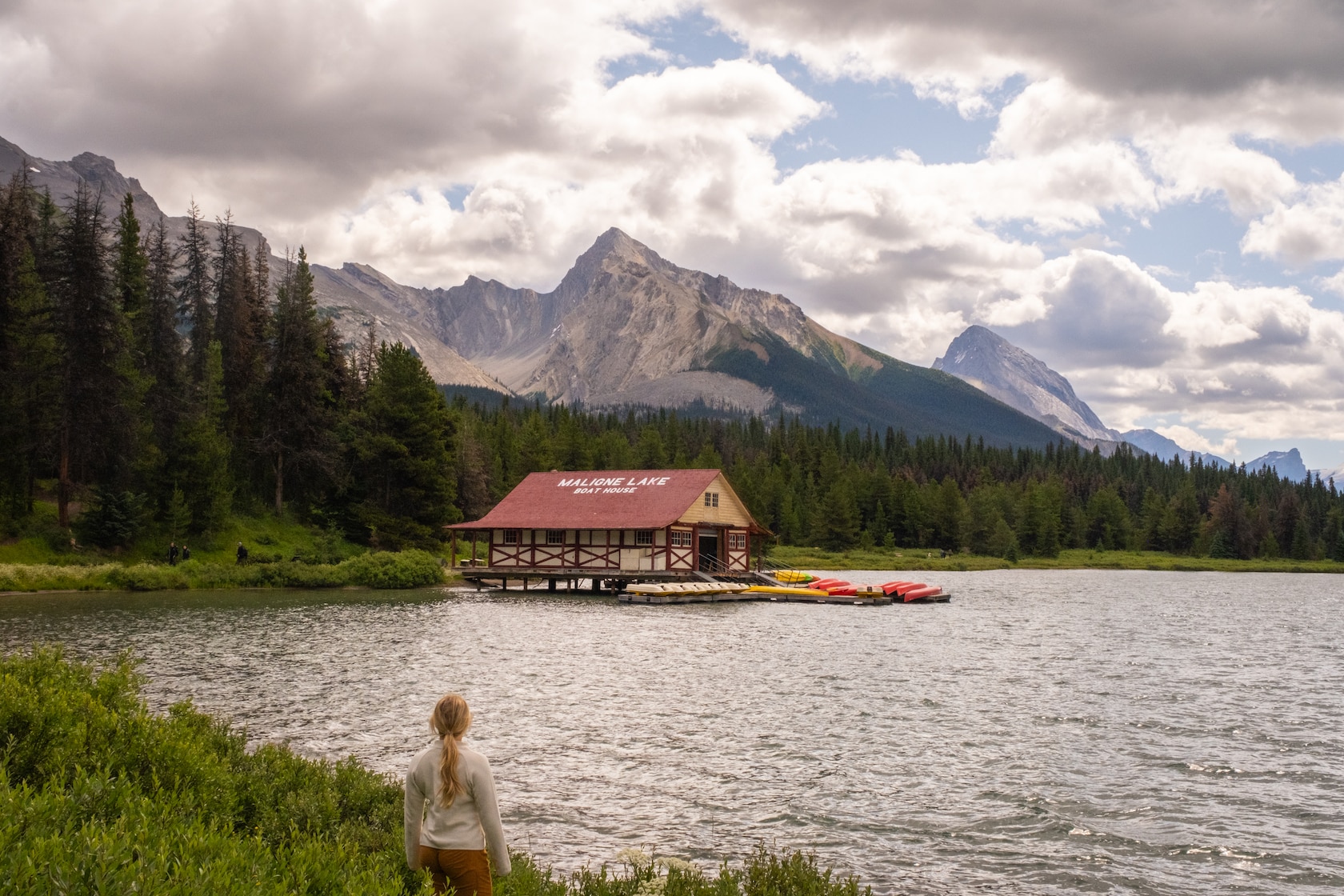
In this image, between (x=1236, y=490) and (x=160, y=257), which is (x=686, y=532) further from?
(x=1236, y=490)

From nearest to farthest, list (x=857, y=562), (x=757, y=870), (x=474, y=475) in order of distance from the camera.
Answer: (x=757, y=870)
(x=474, y=475)
(x=857, y=562)

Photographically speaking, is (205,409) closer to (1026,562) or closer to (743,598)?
(743,598)

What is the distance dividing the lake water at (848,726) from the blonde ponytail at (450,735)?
5.69 meters

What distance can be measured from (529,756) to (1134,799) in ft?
36.6

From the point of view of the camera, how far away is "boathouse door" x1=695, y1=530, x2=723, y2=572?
7012cm

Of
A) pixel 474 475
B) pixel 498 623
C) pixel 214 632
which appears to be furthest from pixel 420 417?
pixel 214 632

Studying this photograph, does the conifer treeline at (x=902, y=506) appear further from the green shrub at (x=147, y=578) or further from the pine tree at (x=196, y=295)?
the green shrub at (x=147, y=578)

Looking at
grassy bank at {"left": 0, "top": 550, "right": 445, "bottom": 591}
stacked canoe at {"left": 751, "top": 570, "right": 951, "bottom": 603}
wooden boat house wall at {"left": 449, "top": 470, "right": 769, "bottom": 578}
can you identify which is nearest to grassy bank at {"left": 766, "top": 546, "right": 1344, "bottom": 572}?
wooden boat house wall at {"left": 449, "top": 470, "right": 769, "bottom": 578}

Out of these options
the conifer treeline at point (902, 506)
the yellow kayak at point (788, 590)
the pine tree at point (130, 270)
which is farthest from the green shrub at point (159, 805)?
the conifer treeline at point (902, 506)

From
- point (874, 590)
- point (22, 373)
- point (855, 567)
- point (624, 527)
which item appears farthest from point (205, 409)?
point (855, 567)

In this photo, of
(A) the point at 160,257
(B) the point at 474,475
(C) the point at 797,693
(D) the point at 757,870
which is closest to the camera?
(D) the point at 757,870

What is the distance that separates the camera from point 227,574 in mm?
59875

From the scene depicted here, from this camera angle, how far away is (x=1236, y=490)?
7648 inches

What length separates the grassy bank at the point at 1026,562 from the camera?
115 meters
